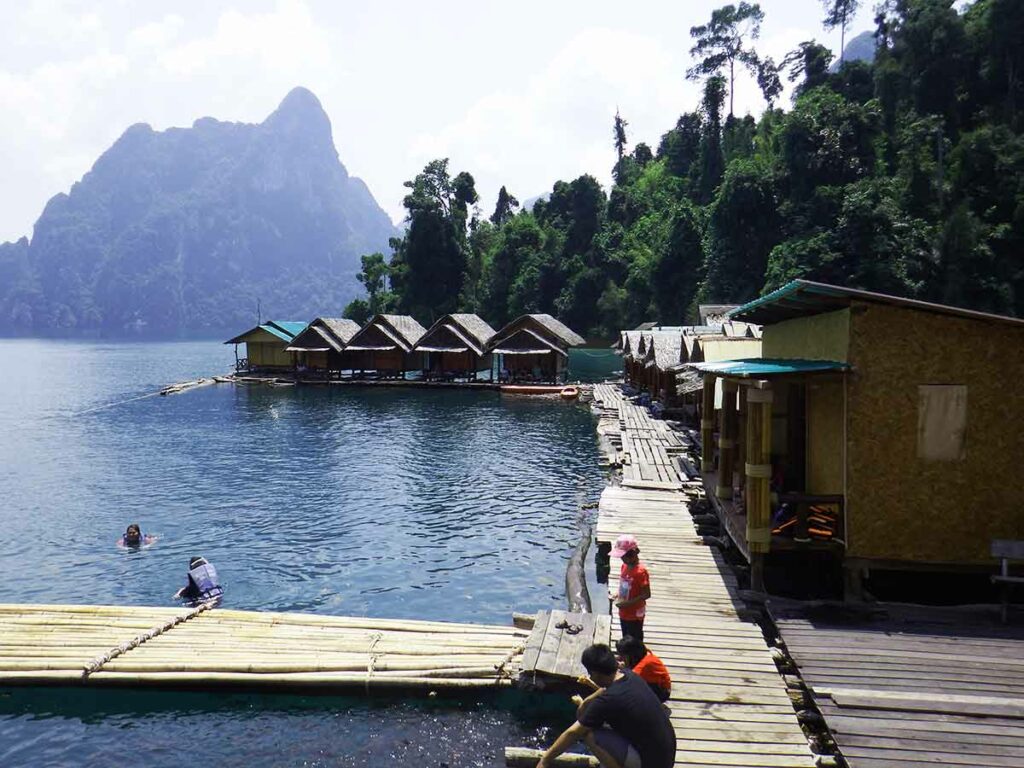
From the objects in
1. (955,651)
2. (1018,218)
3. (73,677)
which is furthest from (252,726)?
(1018,218)

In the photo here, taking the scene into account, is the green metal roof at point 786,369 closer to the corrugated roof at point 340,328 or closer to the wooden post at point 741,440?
the wooden post at point 741,440

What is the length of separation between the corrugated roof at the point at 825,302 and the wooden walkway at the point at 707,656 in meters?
5.08

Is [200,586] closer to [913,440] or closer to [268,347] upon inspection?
[913,440]

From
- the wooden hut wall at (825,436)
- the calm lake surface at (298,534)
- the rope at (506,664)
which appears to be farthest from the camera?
the wooden hut wall at (825,436)

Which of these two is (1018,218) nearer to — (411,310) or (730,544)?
(730,544)

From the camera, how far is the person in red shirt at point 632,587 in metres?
9.44

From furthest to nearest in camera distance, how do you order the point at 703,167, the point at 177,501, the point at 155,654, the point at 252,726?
1. the point at 703,167
2. the point at 177,501
3. the point at 155,654
4. the point at 252,726

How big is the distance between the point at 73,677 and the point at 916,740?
11.4 m

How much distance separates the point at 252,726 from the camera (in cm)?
1066

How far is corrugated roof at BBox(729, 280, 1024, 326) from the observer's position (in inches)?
443

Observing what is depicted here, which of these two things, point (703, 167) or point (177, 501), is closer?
point (177, 501)

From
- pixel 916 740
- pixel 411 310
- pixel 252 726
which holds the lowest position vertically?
pixel 252 726

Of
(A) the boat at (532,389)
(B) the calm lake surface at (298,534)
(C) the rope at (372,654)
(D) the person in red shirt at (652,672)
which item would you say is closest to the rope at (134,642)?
(B) the calm lake surface at (298,534)

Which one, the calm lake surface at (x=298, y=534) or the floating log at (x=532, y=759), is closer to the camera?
the floating log at (x=532, y=759)
